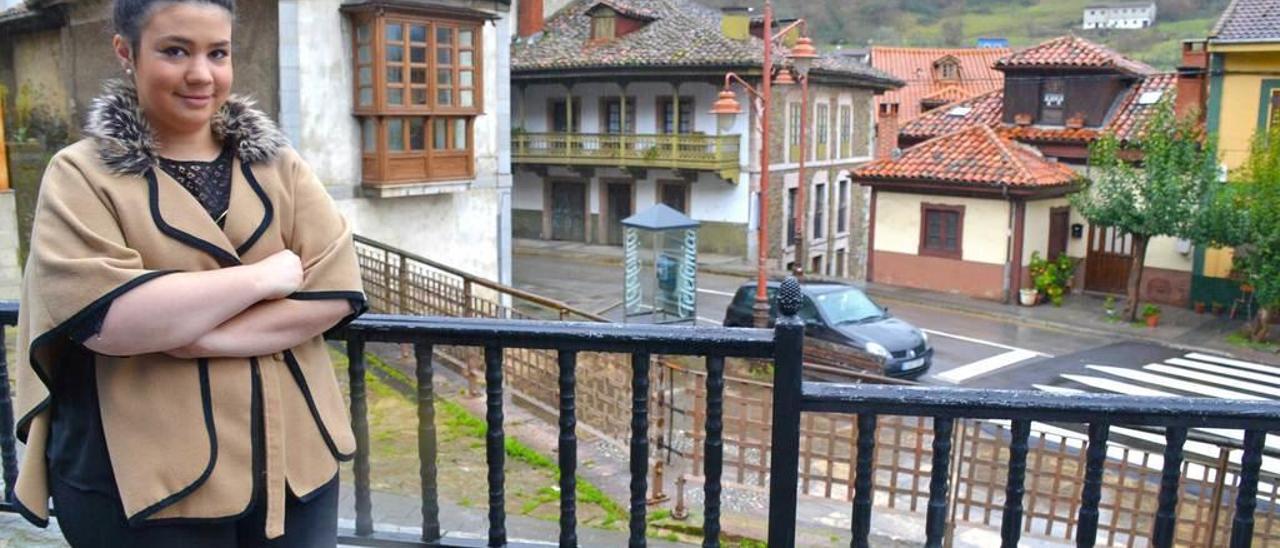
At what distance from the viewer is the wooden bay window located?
16.7 metres

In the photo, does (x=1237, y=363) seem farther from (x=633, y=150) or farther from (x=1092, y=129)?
(x=633, y=150)

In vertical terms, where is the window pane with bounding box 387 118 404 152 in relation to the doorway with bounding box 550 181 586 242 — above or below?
above

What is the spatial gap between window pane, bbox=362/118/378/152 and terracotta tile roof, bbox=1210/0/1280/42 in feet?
54.5

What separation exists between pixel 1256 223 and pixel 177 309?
20949 mm

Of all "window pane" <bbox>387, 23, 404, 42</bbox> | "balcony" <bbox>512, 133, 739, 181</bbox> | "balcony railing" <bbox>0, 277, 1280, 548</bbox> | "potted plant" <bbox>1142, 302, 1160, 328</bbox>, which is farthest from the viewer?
"balcony" <bbox>512, 133, 739, 181</bbox>

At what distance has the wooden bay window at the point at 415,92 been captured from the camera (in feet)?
54.7

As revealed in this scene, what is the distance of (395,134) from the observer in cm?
1720

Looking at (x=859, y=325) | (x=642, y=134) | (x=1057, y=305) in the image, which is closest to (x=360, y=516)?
(x=859, y=325)

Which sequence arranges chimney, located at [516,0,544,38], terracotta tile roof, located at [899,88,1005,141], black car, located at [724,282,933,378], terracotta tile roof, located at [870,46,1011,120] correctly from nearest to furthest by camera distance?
black car, located at [724,282,933,378] → terracotta tile roof, located at [899,88,1005,141] → chimney, located at [516,0,544,38] → terracotta tile roof, located at [870,46,1011,120]

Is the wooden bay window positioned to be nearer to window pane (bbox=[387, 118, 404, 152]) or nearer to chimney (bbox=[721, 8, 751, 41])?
window pane (bbox=[387, 118, 404, 152])

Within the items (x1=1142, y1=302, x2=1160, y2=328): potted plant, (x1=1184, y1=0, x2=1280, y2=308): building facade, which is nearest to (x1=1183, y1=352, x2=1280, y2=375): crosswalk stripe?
(x1=1142, y1=302, x2=1160, y2=328): potted plant

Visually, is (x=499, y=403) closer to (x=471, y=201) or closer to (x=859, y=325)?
(x=859, y=325)

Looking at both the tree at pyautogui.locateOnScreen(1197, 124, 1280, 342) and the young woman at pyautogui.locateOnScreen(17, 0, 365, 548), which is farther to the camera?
the tree at pyautogui.locateOnScreen(1197, 124, 1280, 342)

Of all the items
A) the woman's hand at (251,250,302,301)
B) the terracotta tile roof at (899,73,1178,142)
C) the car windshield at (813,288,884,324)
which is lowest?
the car windshield at (813,288,884,324)
